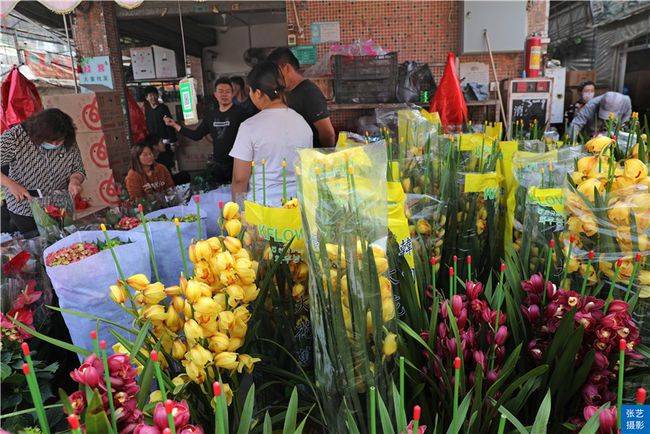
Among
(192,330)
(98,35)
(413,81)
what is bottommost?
(192,330)

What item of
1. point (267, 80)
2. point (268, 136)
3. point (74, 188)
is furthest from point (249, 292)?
point (74, 188)

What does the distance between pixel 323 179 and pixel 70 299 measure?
113cm

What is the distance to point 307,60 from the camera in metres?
4.69

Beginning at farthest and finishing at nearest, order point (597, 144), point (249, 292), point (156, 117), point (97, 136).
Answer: point (156, 117)
point (97, 136)
point (597, 144)
point (249, 292)

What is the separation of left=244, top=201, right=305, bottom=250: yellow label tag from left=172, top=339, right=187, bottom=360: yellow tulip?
1.03ft

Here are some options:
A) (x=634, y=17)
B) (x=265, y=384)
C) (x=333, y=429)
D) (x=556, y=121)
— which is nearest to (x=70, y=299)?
(x=265, y=384)

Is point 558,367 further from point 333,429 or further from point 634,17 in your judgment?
point 634,17

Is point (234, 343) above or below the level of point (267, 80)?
below

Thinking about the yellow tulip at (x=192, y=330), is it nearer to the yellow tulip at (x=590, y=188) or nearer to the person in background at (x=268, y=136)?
the yellow tulip at (x=590, y=188)

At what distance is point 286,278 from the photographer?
103 centimetres

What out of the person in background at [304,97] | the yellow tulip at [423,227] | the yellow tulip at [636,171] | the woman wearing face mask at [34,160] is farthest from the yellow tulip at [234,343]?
the woman wearing face mask at [34,160]

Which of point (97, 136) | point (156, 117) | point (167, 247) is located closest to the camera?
point (167, 247)

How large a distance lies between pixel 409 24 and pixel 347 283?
4.43 meters

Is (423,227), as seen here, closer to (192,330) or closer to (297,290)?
(297,290)
